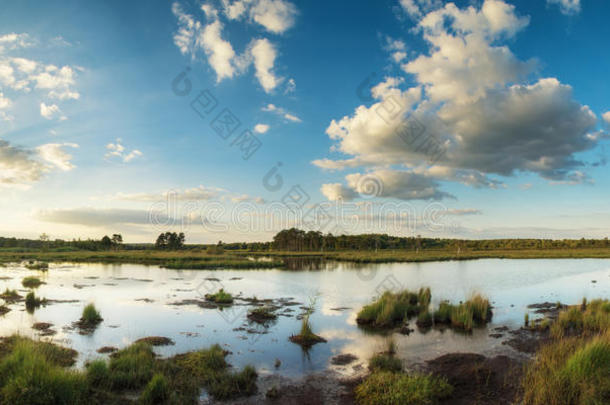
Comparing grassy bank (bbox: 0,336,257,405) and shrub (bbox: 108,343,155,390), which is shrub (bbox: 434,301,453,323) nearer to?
grassy bank (bbox: 0,336,257,405)

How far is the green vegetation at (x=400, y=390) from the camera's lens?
26.9 ft

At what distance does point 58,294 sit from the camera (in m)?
24.6

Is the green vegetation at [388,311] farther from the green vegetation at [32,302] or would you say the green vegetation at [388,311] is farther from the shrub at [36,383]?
the green vegetation at [32,302]

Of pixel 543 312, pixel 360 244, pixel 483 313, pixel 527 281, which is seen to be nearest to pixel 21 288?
pixel 483 313

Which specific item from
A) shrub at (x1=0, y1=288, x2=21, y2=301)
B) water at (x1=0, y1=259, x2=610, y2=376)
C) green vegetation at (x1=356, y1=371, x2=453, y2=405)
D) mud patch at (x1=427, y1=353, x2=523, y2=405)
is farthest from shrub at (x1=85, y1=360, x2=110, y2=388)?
shrub at (x1=0, y1=288, x2=21, y2=301)

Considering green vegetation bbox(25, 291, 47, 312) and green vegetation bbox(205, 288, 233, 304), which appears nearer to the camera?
green vegetation bbox(25, 291, 47, 312)

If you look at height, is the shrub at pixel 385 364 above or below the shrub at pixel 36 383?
below

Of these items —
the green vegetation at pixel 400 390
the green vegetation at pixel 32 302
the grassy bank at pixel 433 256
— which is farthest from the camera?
the grassy bank at pixel 433 256

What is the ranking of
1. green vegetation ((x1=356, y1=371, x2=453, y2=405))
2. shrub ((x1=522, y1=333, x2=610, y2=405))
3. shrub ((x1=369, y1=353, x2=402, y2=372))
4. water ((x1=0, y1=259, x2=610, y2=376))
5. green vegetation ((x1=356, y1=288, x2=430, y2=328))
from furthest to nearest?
green vegetation ((x1=356, y1=288, x2=430, y2=328)) → water ((x1=0, y1=259, x2=610, y2=376)) → shrub ((x1=369, y1=353, x2=402, y2=372)) → green vegetation ((x1=356, y1=371, x2=453, y2=405)) → shrub ((x1=522, y1=333, x2=610, y2=405))

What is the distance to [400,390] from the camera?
8398 millimetres

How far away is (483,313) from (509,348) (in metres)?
4.99

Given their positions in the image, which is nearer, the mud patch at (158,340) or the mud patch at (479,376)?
the mud patch at (479,376)

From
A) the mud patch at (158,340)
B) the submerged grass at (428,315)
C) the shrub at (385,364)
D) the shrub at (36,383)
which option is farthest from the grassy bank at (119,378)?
the submerged grass at (428,315)

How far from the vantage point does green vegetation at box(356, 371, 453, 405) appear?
323 inches
